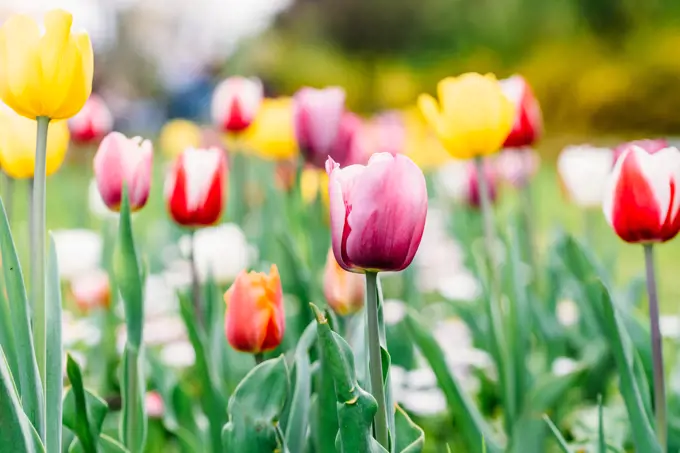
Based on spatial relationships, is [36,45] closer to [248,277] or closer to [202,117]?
[248,277]

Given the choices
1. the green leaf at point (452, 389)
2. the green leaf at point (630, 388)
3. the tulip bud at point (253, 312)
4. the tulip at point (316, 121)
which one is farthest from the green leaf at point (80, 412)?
the tulip at point (316, 121)

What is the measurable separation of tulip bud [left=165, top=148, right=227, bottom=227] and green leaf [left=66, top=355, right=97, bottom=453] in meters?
0.26

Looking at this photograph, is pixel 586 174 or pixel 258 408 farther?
pixel 586 174

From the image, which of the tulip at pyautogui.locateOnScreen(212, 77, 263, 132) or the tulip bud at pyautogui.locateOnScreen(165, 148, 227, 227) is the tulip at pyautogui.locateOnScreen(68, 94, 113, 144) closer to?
the tulip at pyautogui.locateOnScreen(212, 77, 263, 132)

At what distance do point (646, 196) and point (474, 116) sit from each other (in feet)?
1.30

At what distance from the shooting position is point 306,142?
1503 mm

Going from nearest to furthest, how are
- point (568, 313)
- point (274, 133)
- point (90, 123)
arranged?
1. point (568, 313)
2. point (90, 123)
3. point (274, 133)

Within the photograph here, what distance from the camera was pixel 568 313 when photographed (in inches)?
68.0

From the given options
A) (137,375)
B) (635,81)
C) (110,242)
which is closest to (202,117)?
(635,81)

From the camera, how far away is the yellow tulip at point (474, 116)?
3.69 feet

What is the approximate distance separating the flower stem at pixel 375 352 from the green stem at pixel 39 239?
0.95 feet

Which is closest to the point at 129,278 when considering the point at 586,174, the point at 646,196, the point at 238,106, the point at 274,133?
the point at 646,196

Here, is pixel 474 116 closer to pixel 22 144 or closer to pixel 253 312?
pixel 253 312

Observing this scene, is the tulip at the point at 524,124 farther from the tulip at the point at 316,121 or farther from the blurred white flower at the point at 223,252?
the blurred white flower at the point at 223,252
